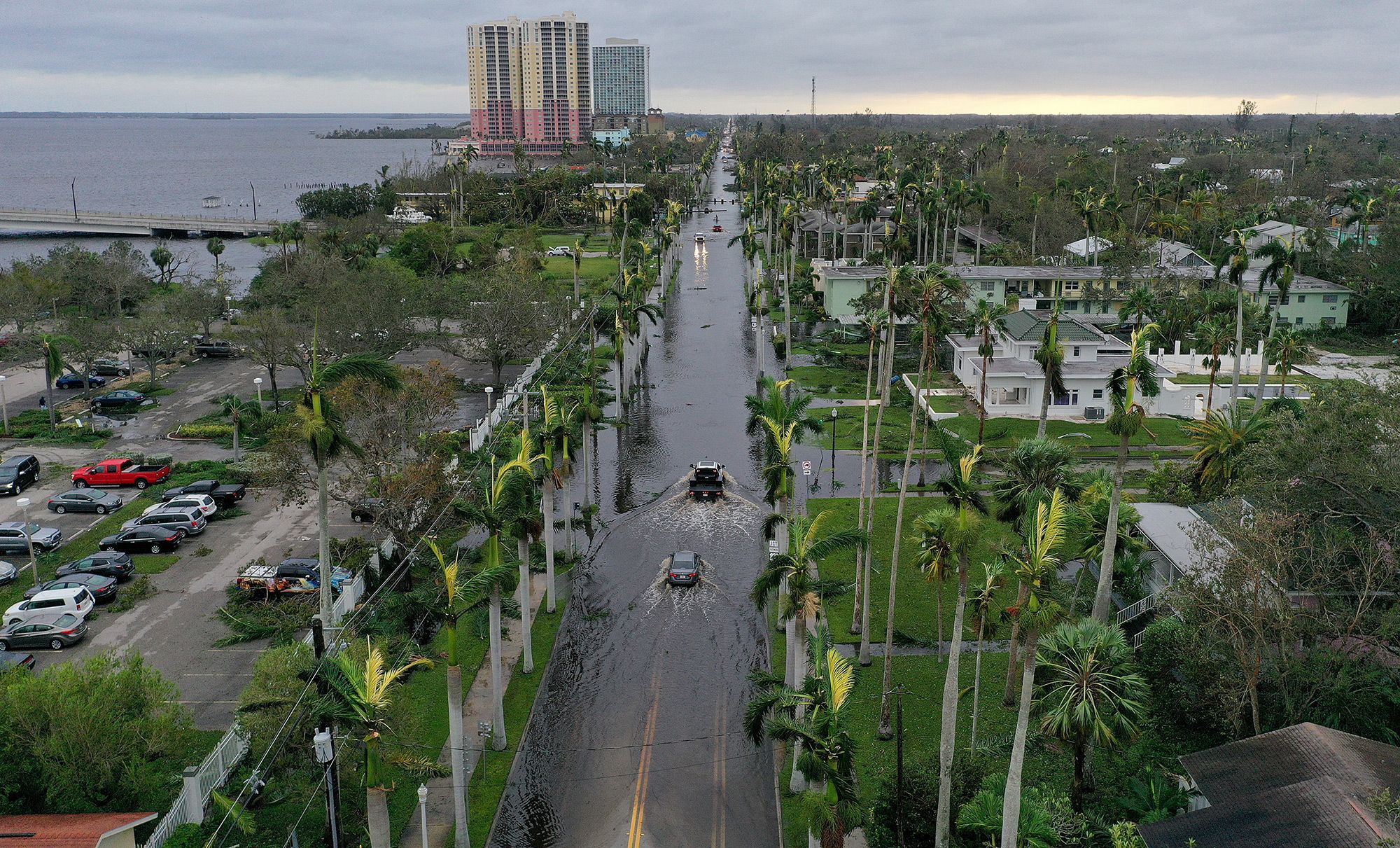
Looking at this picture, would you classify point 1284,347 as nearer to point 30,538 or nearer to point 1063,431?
point 1063,431

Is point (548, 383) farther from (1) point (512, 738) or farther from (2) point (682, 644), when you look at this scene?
(1) point (512, 738)

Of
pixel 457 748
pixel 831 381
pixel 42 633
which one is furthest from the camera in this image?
pixel 831 381

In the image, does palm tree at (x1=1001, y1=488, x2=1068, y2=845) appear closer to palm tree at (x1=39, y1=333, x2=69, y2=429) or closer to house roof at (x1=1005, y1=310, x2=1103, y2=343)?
house roof at (x1=1005, y1=310, x2=1103, y2=343)

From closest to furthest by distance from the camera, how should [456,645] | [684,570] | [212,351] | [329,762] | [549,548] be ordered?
1. [329,762]
2. [456,645]
3. [549,548]
4. [684,570]
5. [212,351]

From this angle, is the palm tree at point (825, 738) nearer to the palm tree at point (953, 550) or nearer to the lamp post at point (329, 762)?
the palm tree at point (953, 550)

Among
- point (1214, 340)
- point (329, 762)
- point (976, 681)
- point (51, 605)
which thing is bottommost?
point (51, 605)

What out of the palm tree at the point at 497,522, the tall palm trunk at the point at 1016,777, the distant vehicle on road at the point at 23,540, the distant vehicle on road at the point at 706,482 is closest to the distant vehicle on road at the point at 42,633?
the distant vehicle on road at the point at 23,540

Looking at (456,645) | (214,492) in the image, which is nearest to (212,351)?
(214,492)
